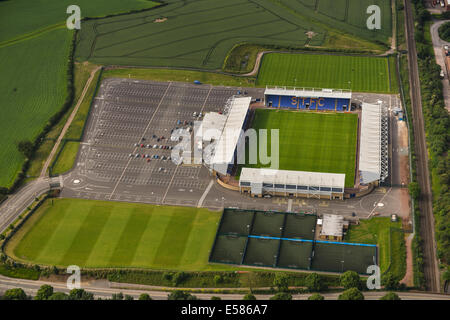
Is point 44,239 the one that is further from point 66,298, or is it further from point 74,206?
point 66,298

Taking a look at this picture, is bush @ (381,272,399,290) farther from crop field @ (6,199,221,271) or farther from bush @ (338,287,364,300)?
crop field @ (6,199,221,271)

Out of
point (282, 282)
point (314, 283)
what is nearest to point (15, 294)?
point (282, 282)

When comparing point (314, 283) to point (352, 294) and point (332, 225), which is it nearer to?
point (352, 294)

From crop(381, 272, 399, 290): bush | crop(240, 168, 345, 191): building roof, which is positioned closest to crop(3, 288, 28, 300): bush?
crop(240, 168, 345, 191): building roof

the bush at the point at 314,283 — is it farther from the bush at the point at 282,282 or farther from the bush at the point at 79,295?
the bush at the point at 79,295

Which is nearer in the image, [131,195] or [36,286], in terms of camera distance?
[36,286]
